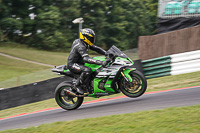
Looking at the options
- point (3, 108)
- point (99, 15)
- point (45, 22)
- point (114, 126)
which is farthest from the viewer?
point (99, 15)

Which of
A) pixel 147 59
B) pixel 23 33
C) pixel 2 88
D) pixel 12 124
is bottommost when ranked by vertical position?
pixel 12 124

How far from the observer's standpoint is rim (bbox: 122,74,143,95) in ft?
24.3

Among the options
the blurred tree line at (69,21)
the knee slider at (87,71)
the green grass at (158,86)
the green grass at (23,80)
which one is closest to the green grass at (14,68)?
the green grass at (23,80)

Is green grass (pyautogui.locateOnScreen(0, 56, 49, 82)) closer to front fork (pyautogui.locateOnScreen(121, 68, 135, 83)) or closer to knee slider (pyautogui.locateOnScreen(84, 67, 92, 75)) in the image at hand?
knee slider (pyautogui.locateOnScreen(84, 67, 92, 75))

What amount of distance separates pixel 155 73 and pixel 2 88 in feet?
20.1

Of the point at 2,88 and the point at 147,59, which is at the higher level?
the point at 147,59

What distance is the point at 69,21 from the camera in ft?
101

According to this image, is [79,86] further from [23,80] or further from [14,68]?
[14,68]

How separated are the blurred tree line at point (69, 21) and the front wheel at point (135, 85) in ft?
64.4

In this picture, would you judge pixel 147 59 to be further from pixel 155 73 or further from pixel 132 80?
pixel 132 80

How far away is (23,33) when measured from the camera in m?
28.5

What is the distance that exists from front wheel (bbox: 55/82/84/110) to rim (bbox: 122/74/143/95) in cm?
139

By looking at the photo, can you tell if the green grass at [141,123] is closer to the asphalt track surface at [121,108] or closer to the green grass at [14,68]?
the asphalt track surface at [121,108]

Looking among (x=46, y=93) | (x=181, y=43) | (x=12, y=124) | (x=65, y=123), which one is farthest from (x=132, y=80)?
(x=181, y=43)
